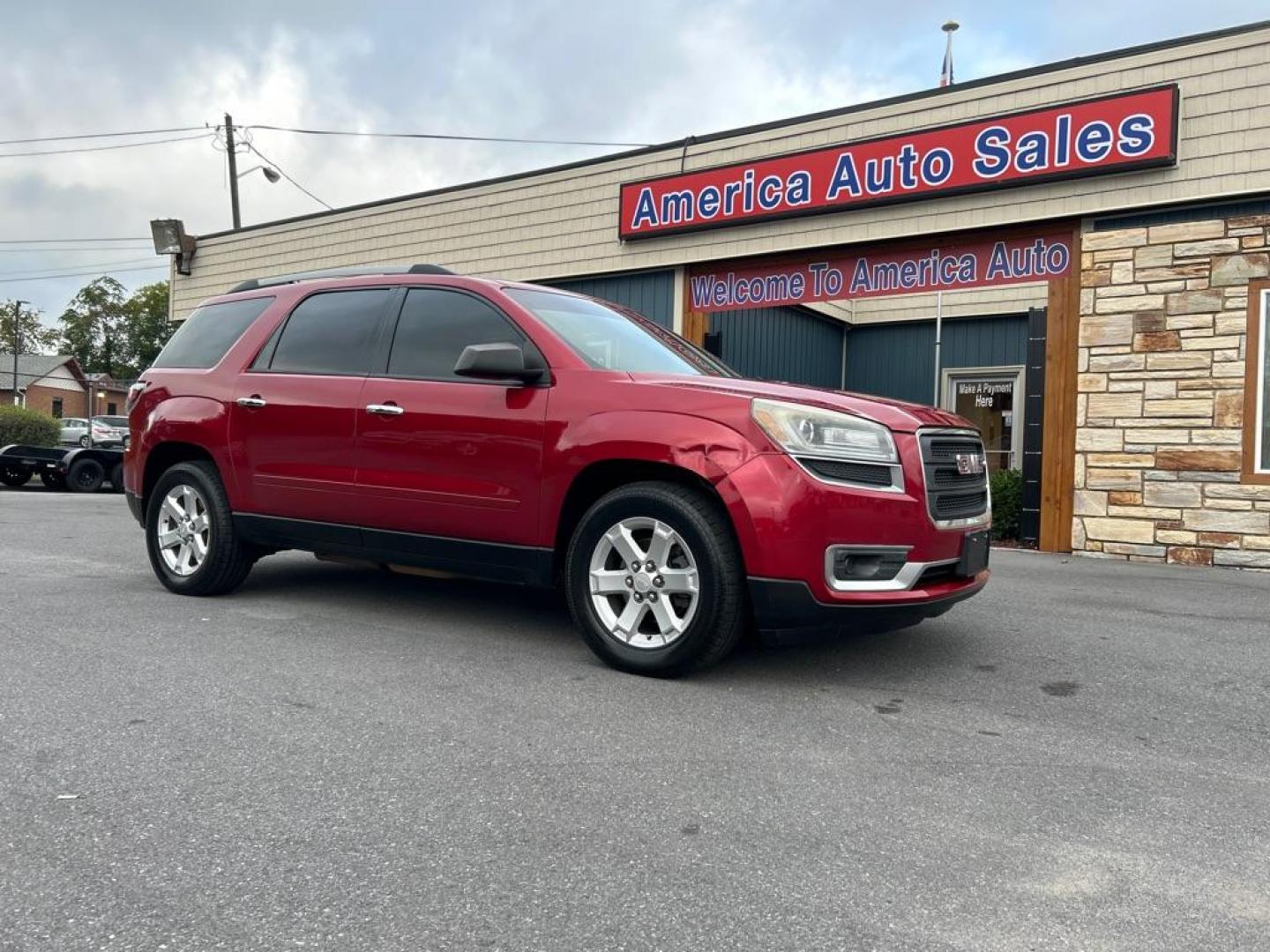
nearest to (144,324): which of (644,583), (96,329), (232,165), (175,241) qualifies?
(96,329)

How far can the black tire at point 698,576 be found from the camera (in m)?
3.85

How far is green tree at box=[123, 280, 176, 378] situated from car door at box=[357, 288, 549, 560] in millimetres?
92318

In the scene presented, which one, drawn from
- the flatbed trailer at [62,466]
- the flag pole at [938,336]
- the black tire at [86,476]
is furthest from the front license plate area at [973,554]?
the black tire at [86,476]

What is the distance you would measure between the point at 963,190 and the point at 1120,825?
7.97 meters

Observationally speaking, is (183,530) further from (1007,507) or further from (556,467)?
(1007,507)

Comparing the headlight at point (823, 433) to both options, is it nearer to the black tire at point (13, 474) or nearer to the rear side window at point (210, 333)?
the rear side window at point (210, 333)

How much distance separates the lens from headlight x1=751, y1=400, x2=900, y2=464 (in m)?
3.83

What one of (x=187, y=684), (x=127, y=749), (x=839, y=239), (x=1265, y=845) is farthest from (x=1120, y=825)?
(x=839, y=239)

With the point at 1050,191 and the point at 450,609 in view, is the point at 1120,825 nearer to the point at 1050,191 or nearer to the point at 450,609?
the point at 450,609

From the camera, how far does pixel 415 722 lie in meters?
3.44

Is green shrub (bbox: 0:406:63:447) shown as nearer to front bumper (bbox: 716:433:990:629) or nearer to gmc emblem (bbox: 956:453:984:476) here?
front bumper (bbox: 716:433:990:629)

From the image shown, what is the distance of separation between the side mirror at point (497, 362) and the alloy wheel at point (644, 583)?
0.83m

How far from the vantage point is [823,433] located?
3848 mm

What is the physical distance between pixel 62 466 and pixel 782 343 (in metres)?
12.5
